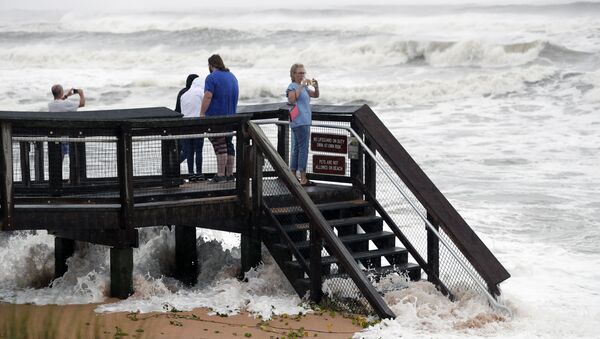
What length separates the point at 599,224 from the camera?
785 inches

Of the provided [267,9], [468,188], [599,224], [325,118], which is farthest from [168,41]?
[325,118]

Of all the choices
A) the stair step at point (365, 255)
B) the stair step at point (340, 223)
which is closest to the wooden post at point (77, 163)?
the stair step at point (340, 223)

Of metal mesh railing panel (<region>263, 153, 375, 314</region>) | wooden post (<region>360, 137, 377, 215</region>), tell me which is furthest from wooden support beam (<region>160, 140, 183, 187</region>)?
wooden post (<region>360, 137, 377, 215</region>)

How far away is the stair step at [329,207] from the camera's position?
12.6 meters

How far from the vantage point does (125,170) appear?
11875mm

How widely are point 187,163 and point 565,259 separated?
679 cm

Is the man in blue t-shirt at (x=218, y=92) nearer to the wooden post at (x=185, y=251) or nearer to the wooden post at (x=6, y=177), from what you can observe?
the wooden post at (x=185, y=251)

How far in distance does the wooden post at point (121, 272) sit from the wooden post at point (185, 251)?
5.22ft

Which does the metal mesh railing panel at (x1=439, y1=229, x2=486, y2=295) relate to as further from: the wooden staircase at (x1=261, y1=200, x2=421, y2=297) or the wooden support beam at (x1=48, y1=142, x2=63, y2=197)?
the wooden support beam at (x1=48, y1=142, x2=63, y2=197)

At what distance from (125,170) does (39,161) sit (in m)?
1.13

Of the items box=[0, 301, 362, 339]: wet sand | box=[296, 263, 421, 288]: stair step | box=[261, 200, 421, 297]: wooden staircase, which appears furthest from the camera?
box=[261, 200, 421, 297]: wooden staircase

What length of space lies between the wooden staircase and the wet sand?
730 millimetres

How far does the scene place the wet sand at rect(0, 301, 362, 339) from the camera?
10.9 m

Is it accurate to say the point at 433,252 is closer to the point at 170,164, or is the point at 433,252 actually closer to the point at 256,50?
the point at 170,164
